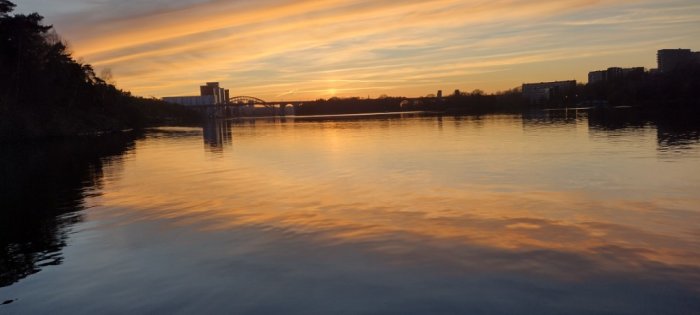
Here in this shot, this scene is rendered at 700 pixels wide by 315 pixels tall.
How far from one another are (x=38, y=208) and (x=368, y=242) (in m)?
13.3

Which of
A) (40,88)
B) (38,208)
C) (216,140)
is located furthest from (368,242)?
(40,88)

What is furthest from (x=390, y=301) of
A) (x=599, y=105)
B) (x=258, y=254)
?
(x=599, y=105)

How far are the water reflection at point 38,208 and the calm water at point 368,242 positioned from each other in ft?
0.32

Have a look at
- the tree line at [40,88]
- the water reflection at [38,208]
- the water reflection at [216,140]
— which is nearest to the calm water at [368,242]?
the water reflection at [38,208]

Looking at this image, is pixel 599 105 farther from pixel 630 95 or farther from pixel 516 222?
pixel 516 222

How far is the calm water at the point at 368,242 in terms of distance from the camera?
31.6ft

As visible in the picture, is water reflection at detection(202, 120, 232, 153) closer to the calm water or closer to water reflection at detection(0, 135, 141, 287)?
water reflection at detection(0, 135, 141, 287)

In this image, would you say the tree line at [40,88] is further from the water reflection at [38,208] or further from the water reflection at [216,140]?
the water reflection at [38,208]

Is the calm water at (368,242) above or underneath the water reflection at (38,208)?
underneath

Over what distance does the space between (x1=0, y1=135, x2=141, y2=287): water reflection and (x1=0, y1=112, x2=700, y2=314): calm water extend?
0.32 ft

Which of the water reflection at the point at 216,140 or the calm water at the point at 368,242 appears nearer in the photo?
the calm water at the point at 368,242

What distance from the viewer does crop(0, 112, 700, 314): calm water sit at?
9.63 meters

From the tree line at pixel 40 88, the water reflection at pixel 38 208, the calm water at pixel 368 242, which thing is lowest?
the calm water at pixel 368 242

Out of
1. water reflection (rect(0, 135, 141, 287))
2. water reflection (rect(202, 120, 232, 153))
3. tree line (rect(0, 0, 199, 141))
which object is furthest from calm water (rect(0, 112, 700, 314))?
tree line (rect(0, 0, 199, 141))
